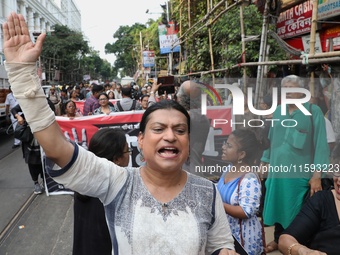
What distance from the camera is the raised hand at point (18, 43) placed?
1.24m

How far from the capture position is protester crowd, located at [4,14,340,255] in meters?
1.31

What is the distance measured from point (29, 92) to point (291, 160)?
8.62ft

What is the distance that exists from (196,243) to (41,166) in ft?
16.0

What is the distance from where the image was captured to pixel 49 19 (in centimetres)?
5709

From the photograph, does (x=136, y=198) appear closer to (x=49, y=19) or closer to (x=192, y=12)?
(x=192, y=12)

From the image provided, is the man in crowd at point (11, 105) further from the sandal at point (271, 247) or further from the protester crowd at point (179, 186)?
the protester crowd at point (179, 186)

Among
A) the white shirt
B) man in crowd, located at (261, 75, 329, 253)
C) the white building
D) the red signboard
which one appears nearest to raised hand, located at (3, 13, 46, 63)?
the white shirt

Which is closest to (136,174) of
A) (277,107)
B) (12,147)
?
(277,107)

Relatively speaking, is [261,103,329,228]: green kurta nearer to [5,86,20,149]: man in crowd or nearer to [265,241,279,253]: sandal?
[265,241,279,253]: sandal

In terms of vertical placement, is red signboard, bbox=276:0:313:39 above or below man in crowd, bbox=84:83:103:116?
above

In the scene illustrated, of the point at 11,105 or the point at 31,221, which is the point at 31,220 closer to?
the point at 31,221

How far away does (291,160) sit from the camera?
325 centimetres

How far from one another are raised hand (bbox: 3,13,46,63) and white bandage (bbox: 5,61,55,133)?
1.0 inches

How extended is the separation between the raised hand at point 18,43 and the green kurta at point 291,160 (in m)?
2.48
